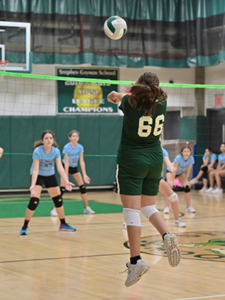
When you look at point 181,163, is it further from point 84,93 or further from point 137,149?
point 84,93

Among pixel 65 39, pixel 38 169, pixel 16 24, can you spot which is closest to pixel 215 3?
pixel 65 39

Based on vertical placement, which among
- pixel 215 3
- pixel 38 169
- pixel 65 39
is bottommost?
pixel 38 169

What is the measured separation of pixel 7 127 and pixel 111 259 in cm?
848

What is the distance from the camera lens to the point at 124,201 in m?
3.50

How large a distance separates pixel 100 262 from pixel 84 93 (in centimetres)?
961

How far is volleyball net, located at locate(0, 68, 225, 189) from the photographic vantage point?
42.1 feet

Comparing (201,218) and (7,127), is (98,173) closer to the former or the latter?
(7,127)

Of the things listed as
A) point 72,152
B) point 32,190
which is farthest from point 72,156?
point 32,190

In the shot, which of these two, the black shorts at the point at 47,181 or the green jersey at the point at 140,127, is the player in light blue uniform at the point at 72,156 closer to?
the black shorts at the point at 47,181

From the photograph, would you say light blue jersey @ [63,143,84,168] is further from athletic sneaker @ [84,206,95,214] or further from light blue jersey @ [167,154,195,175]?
light blue jersey @ [167,154,195,175]

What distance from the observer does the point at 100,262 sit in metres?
4.81

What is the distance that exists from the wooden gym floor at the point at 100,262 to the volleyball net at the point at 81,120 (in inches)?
192

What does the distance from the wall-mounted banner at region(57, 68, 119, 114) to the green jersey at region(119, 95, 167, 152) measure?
34.1 ft

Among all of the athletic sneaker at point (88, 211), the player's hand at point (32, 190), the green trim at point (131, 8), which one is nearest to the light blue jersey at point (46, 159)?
the player's hand at point (32, 190)
